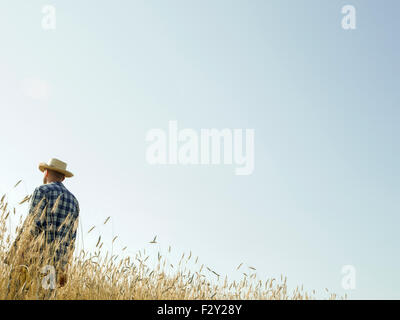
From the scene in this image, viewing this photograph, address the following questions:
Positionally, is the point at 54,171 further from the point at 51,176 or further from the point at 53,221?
the point at 53,221

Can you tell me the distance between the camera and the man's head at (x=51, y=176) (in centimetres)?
685

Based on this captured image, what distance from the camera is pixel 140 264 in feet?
21.6

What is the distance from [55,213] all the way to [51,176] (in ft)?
2.65

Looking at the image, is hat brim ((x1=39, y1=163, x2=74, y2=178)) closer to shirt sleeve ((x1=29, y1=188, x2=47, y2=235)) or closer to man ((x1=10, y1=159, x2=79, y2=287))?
man ((x1=10, y1=159, x2=79, y2=287))

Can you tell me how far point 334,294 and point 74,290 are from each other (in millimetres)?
4446

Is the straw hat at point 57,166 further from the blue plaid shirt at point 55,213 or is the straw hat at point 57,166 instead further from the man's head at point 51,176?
the blue plaid shirt at point 55,213

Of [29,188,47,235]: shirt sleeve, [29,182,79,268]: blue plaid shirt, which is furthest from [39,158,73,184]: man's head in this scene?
[29,188,47,235]: shirt sleeve

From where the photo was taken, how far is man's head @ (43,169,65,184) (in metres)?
6.85

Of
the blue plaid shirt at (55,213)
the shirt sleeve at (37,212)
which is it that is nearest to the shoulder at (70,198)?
the blue plaid shirt at (55,213)

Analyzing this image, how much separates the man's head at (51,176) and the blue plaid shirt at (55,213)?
9.3 inches
